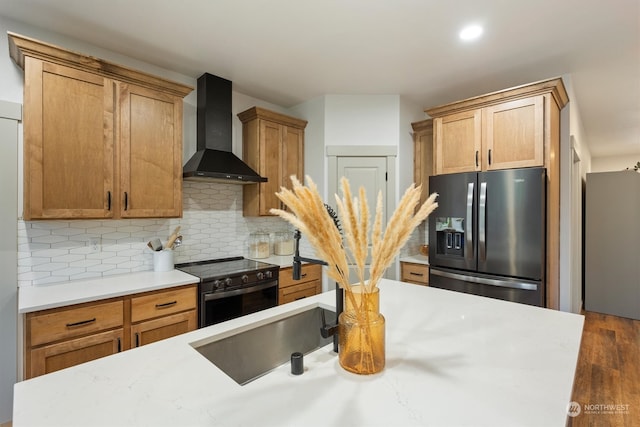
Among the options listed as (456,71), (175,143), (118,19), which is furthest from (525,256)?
(118,19)

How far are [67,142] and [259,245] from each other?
1853 mm

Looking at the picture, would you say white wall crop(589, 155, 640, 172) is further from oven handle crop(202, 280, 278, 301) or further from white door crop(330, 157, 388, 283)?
oven handle crop(202, 280, 278, 301)

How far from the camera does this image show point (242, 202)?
345 cm

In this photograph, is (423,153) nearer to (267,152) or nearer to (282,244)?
(267,152)

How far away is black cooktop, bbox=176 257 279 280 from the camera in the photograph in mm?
2545

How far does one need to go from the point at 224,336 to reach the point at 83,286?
1569 millimetres

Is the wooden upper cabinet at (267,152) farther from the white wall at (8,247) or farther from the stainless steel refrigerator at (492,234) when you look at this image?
the white wall at (8,247)

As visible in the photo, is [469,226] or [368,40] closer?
[368,40]

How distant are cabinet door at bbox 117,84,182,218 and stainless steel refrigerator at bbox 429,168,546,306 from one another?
2.37m

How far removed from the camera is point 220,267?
2861 mm

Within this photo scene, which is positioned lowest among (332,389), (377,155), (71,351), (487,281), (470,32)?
(71,351)

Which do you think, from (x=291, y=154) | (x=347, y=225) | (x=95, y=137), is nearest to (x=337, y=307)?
(x=347, y=225)

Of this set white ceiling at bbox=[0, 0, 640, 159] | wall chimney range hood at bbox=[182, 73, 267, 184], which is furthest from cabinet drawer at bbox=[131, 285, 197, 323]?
white ceiling at bbox=[0, 0, 640, 159]

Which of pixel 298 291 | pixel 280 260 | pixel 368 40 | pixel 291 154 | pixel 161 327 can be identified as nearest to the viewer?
pixel 161 327
